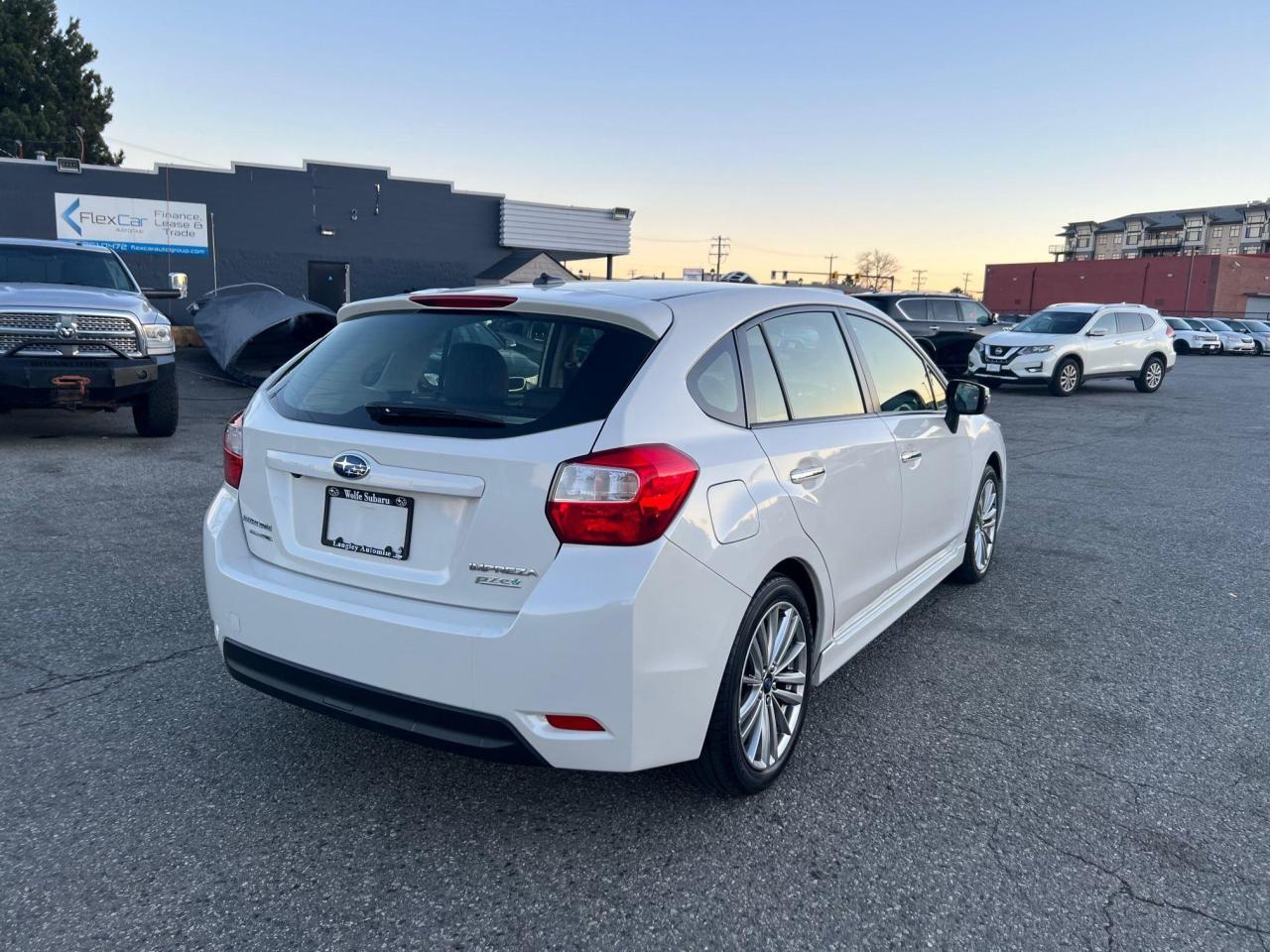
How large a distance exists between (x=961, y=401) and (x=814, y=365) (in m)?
1.39

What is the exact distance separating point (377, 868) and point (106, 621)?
103 inches

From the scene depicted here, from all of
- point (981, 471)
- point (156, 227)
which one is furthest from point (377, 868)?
point (156, 227)

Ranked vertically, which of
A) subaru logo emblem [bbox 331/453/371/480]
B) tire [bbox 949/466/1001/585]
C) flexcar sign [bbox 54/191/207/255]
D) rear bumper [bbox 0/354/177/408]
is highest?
flexcar sign [bbox 54/191/207/255]

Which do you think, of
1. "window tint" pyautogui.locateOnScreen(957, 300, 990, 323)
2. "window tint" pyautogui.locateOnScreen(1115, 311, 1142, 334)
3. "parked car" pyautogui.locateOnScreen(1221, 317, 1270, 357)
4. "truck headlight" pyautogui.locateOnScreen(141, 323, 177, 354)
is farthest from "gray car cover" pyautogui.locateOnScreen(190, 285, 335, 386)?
"parked car" pyautogui.locateOnScreen(1221, 317, 1270, 357)

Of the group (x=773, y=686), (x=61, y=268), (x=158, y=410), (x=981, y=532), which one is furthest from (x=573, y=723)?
(x=61, y=268)

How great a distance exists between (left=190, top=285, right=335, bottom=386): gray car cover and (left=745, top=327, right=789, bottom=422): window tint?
1380 cm

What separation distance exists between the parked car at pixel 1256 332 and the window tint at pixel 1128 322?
1068 inches

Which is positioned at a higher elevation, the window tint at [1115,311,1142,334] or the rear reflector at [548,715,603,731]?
the window tint at [1115,311,1142,334]

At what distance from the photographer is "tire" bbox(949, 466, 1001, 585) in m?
5.36

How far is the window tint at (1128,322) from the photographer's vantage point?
773 inches

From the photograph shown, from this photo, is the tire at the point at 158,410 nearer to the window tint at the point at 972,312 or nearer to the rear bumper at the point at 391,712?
the rear bumper at the point at 391,712

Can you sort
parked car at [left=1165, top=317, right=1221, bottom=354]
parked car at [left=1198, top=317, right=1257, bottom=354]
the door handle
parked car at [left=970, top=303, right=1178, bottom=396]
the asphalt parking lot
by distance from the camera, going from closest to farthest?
the asphalt parking lot < the door handle < parked car at [left=970, top=303, right=1178, bottom=396] < parked car at [left=1165, top=317, right=1221, bottom=354] < parked car at [left=1198, top=317, right=1257, bottom=354]

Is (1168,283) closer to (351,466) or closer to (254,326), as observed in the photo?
(254,326)

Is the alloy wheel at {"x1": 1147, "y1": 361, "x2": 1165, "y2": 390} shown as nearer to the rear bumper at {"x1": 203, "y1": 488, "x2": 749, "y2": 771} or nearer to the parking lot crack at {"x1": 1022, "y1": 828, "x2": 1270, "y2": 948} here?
the parking lot crack at {"x1": 1022, "y1": 828, "x2": 1270, "y2": 948}
